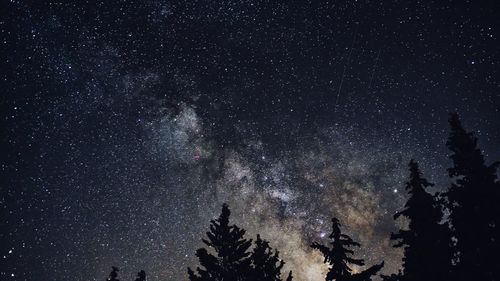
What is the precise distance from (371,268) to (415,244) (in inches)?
73.7

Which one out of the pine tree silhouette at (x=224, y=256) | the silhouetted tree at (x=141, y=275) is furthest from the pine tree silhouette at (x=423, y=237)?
the silhouetted tree at (x=141, y=275)

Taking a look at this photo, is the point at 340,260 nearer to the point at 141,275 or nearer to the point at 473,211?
→ the point at 473,211

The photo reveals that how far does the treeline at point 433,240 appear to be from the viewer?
1070cm

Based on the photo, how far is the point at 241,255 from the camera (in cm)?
1220

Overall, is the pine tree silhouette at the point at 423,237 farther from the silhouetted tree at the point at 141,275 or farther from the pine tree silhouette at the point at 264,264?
the silhouetted tree at the point at 141,275

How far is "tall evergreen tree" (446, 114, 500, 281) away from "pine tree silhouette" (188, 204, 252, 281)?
21.7ft

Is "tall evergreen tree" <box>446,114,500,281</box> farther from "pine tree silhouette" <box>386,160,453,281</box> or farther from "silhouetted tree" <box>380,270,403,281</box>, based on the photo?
"silhouetted tree" <box>380,270,403,281</box>

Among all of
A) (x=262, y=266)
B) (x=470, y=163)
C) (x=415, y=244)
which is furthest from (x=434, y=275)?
(x=262, y=266)

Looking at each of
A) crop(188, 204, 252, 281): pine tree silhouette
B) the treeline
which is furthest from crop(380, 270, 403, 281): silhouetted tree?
crop(188, 204, 252, 281): pine tree silhouette

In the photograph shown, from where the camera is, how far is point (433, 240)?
39.4ft

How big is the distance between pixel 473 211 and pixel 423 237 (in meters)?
1.87

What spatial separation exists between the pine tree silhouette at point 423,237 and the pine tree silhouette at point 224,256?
535cm

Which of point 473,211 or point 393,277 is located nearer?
point 473,211

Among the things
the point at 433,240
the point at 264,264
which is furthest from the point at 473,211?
the point at 264,264
